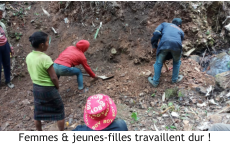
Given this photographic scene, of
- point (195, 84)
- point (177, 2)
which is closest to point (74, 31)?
point (177, 2)

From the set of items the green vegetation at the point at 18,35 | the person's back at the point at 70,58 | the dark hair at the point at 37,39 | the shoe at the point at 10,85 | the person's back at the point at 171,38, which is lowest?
the shoe at the point at 10,85

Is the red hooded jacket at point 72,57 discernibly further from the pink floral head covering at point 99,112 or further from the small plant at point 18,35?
the small plant at point 18,35

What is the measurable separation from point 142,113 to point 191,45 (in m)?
3.33

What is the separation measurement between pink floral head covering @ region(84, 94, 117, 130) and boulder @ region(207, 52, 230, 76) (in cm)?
Answer: 396

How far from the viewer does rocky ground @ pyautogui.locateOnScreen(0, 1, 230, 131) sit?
123 inches

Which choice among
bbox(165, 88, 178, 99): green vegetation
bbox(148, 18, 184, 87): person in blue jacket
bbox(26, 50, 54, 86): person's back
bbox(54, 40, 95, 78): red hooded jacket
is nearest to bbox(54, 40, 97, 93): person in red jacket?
bbox(54, 40, 95, 78): red hooded jacket

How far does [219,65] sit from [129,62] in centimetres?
250

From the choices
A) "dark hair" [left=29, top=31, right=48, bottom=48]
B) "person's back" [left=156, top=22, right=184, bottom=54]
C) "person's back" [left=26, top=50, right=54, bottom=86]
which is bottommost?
"person's back" [left=26, top=50, right=54, bottom=86]

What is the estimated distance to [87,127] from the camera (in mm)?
1683

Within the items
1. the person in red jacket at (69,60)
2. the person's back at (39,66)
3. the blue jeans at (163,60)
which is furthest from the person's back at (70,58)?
the blue jeans at (163,60)

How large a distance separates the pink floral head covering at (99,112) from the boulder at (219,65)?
396 cm

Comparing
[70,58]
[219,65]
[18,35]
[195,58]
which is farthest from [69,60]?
[219,65]

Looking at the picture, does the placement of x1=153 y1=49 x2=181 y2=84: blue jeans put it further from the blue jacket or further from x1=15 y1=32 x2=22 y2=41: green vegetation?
x1=15 y1=32 x2=22 y2=41: green vegetation

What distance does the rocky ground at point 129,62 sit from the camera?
3121mm
